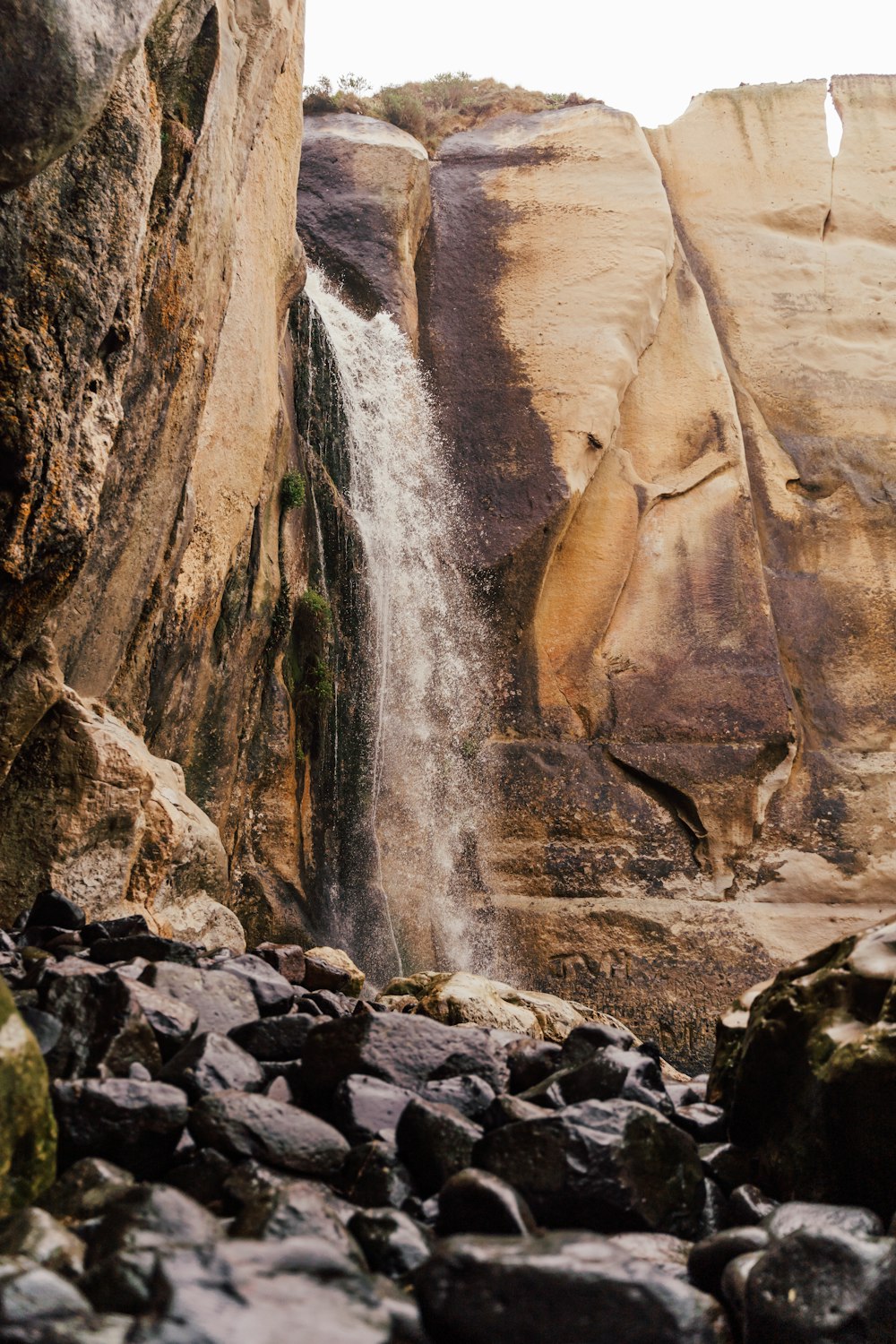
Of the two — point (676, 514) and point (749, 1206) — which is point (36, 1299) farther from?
point (676, 514)

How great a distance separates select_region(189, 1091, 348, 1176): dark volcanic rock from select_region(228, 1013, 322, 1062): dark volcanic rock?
0.46 meters

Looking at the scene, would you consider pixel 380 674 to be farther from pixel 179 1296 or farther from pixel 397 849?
pixel 179 1296

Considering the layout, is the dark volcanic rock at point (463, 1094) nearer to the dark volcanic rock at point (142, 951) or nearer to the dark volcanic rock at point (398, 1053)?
the dark volcanic rock at point (398, 1053)

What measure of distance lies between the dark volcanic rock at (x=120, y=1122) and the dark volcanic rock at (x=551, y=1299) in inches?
28.3

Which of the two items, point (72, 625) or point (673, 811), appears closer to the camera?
point (72, 625)

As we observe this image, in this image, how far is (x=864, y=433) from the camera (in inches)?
466

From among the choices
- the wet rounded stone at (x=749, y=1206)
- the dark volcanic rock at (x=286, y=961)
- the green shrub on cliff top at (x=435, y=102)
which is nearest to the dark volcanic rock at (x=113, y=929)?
the dark volcanic rock at (x=286, y=961)

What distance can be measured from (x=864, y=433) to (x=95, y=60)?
1058cm

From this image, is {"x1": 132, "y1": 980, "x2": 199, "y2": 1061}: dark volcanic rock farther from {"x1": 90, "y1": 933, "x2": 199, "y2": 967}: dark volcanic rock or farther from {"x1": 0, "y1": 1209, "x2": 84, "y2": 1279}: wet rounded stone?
{"x1": 0, "y1": 1209, "x2": 84, "y2": 1279}: wet rounded stone

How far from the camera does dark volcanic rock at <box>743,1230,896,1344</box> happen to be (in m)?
1.62

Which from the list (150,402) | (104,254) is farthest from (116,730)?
(104,254)

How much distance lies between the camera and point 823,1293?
1.64 metres

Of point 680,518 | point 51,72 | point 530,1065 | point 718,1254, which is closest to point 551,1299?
point 718,1254

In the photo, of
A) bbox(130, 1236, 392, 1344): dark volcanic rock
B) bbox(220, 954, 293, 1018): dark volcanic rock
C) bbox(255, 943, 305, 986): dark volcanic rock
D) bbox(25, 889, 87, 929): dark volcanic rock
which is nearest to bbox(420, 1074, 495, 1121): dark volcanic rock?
bbox(220, 954, 293, 1018): dark volcanic rock
